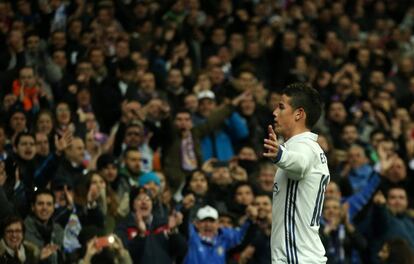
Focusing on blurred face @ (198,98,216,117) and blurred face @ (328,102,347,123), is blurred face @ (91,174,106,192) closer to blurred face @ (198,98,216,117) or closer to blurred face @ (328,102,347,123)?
blurred face @ (198,98,216,117)

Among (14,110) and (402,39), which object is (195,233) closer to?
(14,110)

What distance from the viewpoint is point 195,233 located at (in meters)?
11.8

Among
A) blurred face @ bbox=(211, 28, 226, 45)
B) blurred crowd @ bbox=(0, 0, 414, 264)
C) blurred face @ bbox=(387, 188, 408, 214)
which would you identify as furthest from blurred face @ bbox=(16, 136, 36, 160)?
blurred face @ bbox=(211, 28, 226, 45)

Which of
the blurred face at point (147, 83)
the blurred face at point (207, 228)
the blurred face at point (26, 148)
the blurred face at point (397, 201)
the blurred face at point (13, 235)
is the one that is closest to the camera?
the blurred face at point (13, 235)

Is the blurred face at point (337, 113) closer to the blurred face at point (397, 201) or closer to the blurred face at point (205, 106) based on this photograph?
the blurred face at point (205, 106)

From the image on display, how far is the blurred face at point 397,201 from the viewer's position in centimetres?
1384

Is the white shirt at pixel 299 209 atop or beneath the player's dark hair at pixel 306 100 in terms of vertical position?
beneath

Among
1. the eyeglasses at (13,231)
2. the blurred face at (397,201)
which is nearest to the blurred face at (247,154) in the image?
the blurred face at (397,201)

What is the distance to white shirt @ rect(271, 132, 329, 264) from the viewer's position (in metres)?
7.45

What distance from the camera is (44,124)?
13039 millimetres

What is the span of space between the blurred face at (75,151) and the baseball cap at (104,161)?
209mm

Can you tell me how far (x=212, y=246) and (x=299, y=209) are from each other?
4414 millimetres

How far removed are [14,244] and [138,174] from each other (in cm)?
321

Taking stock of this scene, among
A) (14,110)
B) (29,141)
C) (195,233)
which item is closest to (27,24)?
(14,110)
